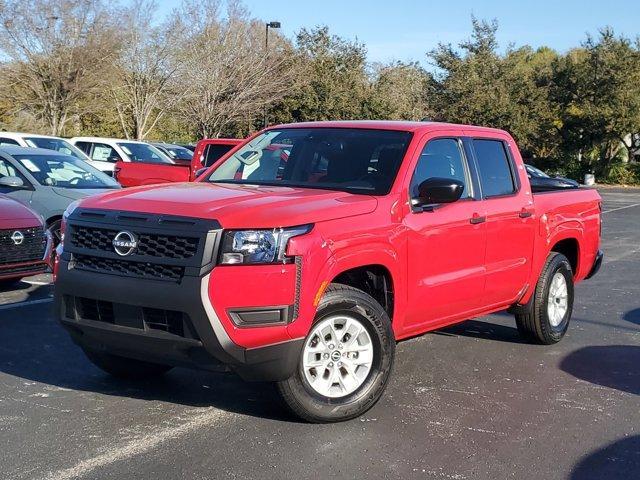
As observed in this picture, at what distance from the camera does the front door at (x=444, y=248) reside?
5.81 metres

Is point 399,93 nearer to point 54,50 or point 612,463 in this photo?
point 54,50

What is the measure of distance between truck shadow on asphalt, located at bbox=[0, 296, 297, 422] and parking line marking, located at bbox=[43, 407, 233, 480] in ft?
0.74

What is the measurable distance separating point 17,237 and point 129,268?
4467 millimetres

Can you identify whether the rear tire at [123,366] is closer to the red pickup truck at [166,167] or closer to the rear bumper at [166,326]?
the rear bumper at [166,326]

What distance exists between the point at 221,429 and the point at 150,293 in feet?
3.05

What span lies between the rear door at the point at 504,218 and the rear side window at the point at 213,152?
978cm

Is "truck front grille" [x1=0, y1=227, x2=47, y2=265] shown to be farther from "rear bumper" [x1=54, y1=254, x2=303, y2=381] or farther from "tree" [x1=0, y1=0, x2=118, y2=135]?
"tree" [x1=0, y1=0, x2=118, y2=135]

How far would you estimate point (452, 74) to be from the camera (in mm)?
43500

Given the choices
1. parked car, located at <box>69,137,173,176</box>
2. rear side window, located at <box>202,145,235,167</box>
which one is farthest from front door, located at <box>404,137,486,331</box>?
parked car, located at <box>69,137,173,176</box>

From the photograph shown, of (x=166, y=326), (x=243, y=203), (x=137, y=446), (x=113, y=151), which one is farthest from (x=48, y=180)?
(x=113, y=151)

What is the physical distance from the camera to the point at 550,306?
758 cm

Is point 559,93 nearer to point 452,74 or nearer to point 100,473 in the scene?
point 452,74

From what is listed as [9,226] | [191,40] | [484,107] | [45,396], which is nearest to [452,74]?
[484,107]

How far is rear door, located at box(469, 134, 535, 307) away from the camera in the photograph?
6.61 metres
